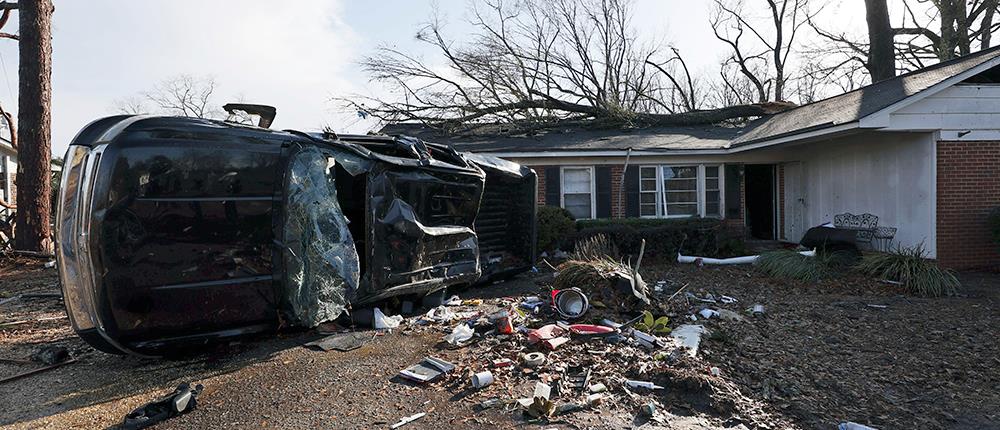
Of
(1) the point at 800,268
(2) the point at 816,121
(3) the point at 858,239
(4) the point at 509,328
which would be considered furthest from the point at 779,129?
(4) the point at 509,328

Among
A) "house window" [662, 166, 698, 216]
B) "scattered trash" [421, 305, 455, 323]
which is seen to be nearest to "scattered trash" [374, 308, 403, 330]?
"scattered trash" [421, 305, 455, 323]

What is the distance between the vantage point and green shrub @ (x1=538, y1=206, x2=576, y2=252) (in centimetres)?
1053

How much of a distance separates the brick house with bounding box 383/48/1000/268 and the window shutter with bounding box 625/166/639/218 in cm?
2

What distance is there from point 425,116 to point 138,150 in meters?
13.9

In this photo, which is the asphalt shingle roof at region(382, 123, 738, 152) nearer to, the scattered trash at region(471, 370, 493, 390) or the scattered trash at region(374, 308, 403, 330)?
the scattered trash at region(374, 308, 403, 330)

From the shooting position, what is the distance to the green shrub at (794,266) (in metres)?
8.95

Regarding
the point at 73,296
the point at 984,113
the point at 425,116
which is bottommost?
the point at 73,296

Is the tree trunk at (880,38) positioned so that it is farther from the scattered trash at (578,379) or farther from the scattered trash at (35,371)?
the scattered trash at (35,371)

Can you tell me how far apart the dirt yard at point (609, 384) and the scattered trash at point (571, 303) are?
95 centimetres

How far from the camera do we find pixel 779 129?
12.3 meters

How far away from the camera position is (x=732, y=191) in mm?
13836

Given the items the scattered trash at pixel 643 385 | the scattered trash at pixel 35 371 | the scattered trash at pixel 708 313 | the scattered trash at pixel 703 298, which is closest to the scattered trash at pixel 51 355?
the scattered trash at pixel 35 371

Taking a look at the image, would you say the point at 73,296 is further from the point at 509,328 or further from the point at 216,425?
the point at 509,328

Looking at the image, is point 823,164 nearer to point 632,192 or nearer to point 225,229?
point 632,192
